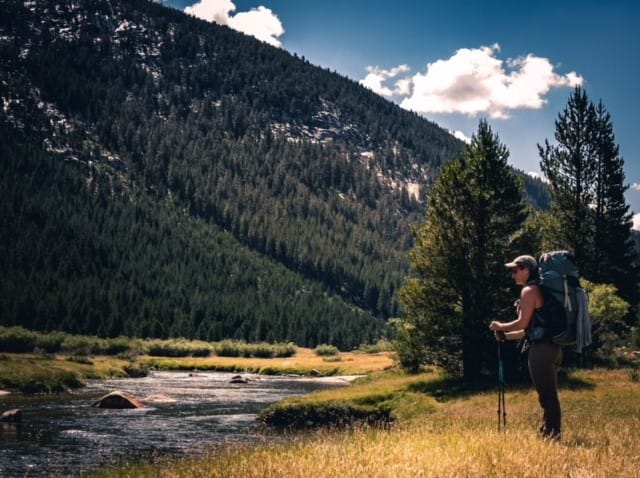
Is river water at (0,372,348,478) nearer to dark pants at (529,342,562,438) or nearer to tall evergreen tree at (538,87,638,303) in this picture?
dark pants at (529,342,562,438)

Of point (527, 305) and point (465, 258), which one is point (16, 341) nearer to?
point (465, 258)

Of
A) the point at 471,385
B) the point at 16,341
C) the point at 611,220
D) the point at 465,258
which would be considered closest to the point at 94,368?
the point at 16,341

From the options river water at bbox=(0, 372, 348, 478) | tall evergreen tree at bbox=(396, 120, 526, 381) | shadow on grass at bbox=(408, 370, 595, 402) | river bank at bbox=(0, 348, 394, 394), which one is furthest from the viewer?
river bank at bbox=(0, 348, 394, 394)

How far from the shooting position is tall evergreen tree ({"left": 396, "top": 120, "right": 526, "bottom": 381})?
1220 inches

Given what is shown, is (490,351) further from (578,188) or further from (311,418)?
(578,188)

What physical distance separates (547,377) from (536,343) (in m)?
0.58

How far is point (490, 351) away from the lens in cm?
3167

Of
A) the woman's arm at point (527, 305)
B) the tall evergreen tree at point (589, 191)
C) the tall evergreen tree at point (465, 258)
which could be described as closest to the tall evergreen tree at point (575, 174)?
the tall evergreen tree at point (589, 191)

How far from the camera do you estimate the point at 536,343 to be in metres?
9.02

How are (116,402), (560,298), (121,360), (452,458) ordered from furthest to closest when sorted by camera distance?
(121,360)
(116,402)
(560,298)
(452,458)

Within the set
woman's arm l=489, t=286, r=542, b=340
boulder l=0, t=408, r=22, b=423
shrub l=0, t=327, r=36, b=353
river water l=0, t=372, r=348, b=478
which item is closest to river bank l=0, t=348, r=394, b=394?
river water l=0, t=372, r=348, b=478

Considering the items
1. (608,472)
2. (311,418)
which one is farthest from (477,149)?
(608,472)

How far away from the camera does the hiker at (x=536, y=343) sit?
8.96m

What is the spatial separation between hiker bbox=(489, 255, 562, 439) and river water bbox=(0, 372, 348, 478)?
9172 mm
